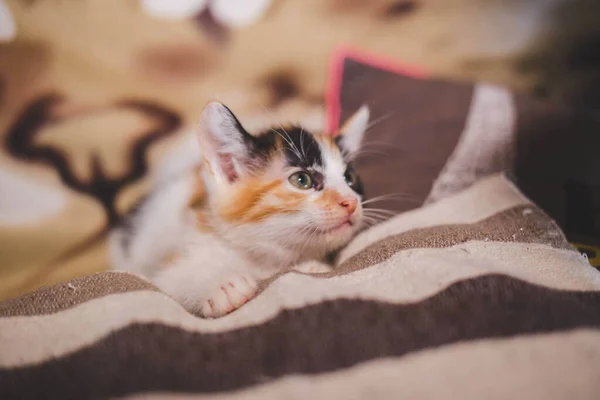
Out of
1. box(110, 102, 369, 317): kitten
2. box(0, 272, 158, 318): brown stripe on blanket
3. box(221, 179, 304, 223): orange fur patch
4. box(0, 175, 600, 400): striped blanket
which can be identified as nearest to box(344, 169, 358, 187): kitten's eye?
box(110, 102, 369, 317): kitten

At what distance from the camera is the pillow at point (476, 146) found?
0.83m

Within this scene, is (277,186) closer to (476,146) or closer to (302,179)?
(302,179)

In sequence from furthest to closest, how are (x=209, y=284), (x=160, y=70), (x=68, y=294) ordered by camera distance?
(x=160, y=70) → (x=209, y=284) → (x=68, y=294)

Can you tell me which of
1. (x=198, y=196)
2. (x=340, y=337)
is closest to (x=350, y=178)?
(x=198, y=196)

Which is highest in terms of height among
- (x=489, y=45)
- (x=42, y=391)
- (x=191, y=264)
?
(x=489, y=45)

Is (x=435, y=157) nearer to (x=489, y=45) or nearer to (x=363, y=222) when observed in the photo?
(x=363, y=222)

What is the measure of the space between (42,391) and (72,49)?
68 cm

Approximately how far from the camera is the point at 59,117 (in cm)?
85

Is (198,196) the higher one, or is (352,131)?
(352,131)

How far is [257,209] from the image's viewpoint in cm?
69

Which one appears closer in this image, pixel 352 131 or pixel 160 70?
pixel 352 131

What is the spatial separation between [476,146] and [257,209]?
0.45 meters

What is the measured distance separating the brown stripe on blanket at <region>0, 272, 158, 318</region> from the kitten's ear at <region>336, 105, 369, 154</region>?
0.42 m

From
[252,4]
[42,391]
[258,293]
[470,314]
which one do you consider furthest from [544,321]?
[252,4]
